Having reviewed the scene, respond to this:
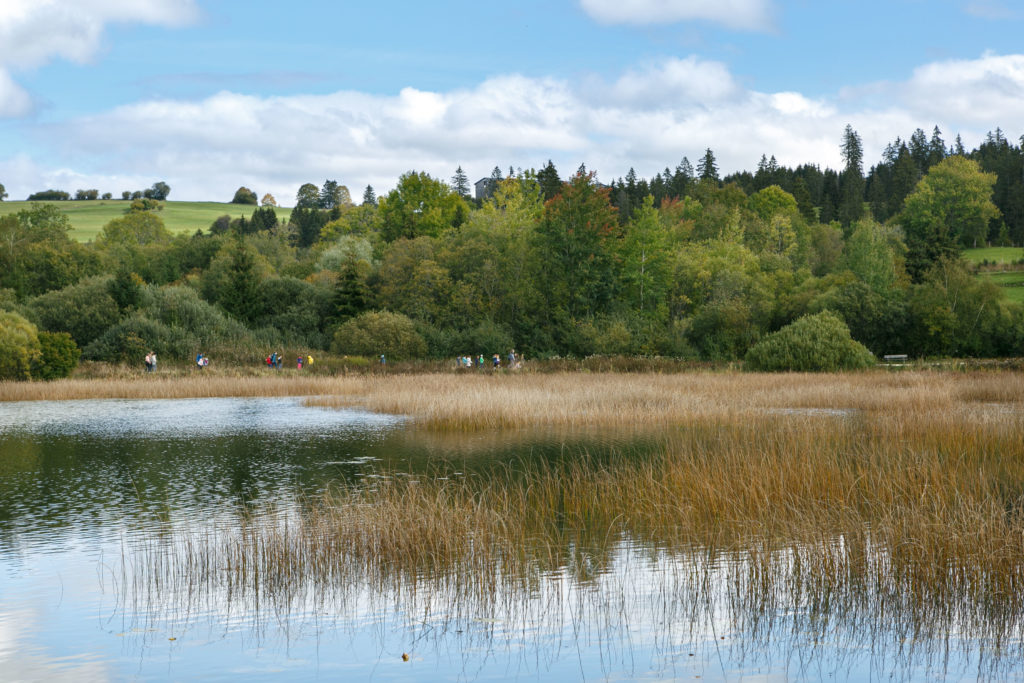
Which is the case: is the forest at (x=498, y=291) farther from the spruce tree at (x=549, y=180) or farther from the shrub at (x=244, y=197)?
the shrub at (x=244, y=197)

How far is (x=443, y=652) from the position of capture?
23.2ft

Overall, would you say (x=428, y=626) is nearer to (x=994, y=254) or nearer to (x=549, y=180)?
(x=549, y=180)

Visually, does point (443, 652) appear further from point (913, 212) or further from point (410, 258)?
point (913, 212)

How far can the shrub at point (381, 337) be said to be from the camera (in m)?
52.0

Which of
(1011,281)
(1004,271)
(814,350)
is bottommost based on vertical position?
(814,350)

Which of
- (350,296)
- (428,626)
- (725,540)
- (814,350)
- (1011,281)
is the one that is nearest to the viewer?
(428,626)

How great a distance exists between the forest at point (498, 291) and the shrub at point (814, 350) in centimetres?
731

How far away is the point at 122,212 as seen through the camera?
401 ft

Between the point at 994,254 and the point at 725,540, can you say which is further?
the point at 994,254

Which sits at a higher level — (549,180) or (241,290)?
(549,180)

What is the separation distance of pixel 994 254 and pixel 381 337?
70853mm

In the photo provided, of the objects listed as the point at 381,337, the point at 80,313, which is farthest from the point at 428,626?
the point at 80,313

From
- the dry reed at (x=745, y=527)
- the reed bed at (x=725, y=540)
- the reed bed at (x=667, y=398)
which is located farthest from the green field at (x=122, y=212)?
the reed bed at (x=725, y=540)

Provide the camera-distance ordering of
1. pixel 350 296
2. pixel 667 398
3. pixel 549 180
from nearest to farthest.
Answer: pixel 667 398
pixel 350 296
pixel 549 180
